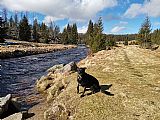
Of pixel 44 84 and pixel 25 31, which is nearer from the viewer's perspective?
pixel 44 84

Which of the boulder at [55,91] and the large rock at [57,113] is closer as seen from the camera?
the large rock at [57,113]

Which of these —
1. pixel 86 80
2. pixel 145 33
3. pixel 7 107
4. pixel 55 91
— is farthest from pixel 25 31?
pixel 86 80

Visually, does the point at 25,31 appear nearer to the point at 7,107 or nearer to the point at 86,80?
the point at 7,107

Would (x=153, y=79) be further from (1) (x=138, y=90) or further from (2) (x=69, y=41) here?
(2) (x=69, y=41)

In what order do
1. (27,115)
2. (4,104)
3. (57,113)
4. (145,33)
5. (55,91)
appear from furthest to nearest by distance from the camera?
(145,33) < (55,91) < (27,115) < (4,104) < (57,113)

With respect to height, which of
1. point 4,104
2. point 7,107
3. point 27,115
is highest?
point 4,104

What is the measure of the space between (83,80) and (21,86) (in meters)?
15.8

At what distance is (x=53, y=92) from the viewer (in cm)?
2522

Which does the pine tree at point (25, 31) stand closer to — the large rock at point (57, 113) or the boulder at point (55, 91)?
the boulder at point (55, 91)

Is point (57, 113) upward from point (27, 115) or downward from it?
upward

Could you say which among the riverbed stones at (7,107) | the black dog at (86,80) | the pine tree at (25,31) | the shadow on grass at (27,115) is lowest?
the shadow on grass at (27,115)

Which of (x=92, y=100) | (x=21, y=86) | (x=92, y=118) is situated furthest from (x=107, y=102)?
(x=21, y=86)

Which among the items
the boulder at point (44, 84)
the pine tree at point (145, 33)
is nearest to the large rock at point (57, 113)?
the boulder at point (44, 84)

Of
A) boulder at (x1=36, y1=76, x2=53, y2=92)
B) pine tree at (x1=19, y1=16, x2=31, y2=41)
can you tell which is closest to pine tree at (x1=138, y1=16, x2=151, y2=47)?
pine tree at (x1=19, y1=16, x2=31, y2=41)
